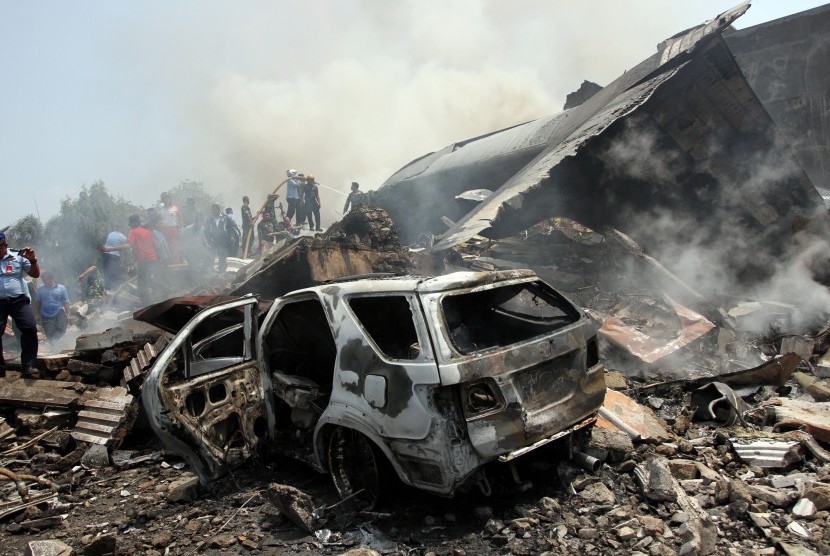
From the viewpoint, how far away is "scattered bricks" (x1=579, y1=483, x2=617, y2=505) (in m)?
3.31

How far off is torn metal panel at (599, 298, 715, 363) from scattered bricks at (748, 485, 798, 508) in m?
2.61

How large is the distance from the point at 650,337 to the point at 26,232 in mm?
23844

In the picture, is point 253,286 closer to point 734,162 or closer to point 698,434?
point 698,434

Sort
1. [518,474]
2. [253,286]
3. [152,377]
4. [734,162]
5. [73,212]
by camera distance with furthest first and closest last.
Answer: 1. [73,212]
2. [734,162]
3. [253,286]
4. [152,377]
5. [518,474]

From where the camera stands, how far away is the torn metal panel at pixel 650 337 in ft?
19.6

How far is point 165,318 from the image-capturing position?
6031 millimetres

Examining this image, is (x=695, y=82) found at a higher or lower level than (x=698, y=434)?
higher

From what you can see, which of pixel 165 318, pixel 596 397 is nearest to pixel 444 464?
pixel 596 397

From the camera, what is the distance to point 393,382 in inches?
122

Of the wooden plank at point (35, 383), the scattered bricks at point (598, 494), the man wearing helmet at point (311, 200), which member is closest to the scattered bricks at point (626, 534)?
the scattered bricks at point (598, 494)

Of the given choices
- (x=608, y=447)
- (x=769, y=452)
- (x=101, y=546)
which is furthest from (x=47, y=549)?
(x=769, y=452)

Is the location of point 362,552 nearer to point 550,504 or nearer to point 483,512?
point 483,512

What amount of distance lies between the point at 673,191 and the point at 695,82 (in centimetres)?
192

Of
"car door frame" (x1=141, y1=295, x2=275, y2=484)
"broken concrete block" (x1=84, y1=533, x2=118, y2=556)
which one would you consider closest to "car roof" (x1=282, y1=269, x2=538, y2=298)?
"car door frame" (x1=141, y1=295, x2=275, y2=484)
